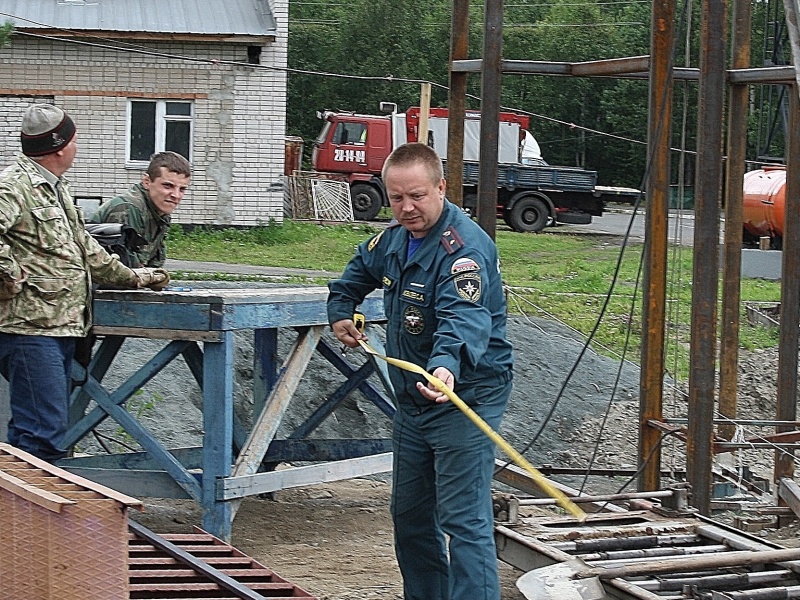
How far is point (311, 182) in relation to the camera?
92.6 ft

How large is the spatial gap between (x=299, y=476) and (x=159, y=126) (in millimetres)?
17444

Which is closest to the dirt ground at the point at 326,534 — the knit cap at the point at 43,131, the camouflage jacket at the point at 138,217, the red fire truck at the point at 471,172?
the camouflage jacket at the point at 138,217

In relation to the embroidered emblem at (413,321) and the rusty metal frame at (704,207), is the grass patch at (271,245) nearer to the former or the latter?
the rusty metal frame at (704,207)

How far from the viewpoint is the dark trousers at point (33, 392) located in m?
5.41

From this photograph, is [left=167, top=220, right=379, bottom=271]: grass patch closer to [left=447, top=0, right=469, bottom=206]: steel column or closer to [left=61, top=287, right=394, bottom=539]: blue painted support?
[left=447, top=0, right=469, bottom=206]: steel column

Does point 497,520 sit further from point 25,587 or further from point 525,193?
point 525,193

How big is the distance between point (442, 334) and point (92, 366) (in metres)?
3.01

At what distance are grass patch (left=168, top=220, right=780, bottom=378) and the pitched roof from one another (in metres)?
3.44

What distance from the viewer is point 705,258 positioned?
5953 mm

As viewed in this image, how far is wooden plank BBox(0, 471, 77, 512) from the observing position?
403 centimetres

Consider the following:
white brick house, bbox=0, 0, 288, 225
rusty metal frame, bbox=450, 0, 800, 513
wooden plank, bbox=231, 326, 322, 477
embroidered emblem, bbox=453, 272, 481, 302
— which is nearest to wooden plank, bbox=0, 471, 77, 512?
embroidered emblem, bbox=453, 272, 481, 302

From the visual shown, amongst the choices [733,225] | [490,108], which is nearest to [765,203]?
[733,225]

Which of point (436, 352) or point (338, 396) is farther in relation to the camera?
point (338, 396)

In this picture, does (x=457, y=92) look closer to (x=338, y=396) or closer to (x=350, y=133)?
(x=338, y=396)
